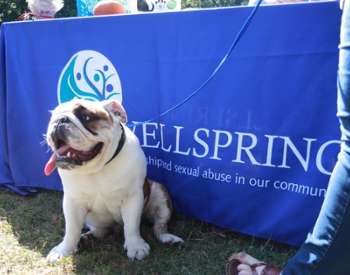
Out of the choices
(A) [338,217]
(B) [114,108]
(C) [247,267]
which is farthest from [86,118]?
(A) [338,217]

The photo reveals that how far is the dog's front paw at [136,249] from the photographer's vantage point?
8.05ft

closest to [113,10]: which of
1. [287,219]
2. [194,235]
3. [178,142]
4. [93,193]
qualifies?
[178,142]

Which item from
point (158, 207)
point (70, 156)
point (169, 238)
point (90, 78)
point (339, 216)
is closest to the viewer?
point (339, 216)

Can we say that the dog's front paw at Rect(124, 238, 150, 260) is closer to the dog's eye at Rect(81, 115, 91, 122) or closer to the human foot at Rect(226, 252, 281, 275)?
the human foot at Rect(226, 252, 281, 275)

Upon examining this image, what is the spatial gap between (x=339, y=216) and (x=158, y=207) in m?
1.39

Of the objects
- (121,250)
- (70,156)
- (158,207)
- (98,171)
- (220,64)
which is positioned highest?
(220,64)

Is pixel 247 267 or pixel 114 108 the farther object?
pixel 114 108

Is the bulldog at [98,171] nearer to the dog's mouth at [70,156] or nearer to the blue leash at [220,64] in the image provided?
the dog's mouth at [70,156]

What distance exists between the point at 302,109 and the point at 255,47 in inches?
15.3

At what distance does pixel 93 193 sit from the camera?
95.4 inches

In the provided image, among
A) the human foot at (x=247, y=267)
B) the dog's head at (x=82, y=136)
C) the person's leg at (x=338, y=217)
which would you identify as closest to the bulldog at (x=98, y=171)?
the dog's head at (x=82, y=136)

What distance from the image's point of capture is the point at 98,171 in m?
2.38

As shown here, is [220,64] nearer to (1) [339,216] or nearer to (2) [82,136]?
(2) [82,136]

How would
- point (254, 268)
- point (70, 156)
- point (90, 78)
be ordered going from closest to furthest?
point (254, 268) < point (70, 156) < point (90, 78)
